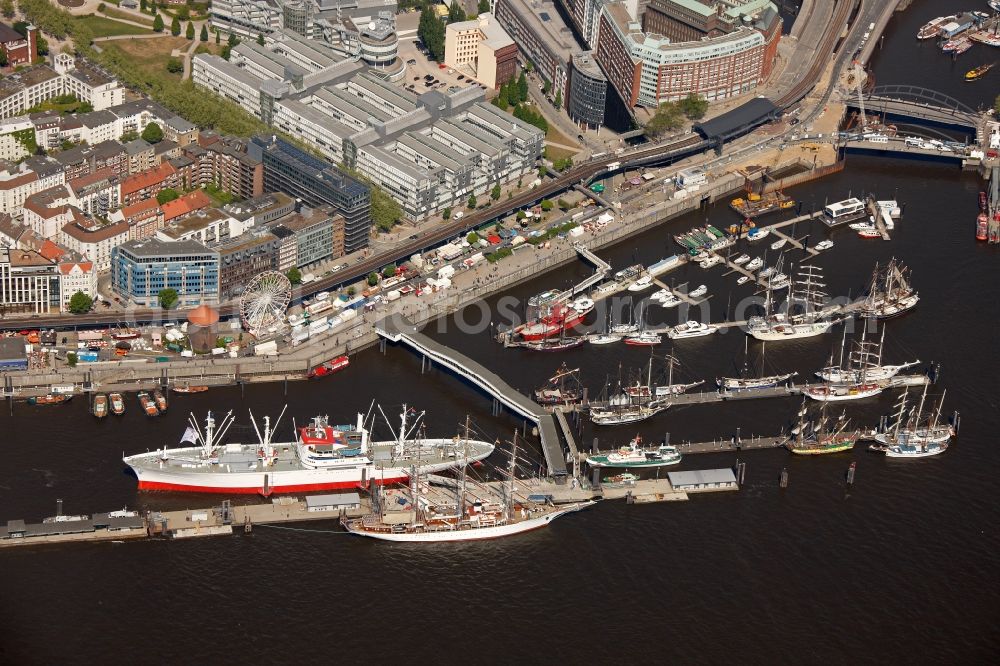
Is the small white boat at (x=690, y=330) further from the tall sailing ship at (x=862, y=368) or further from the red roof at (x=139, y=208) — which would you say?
the red roof at (x=139, y=208)

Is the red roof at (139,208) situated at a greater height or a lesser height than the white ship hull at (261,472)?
greater

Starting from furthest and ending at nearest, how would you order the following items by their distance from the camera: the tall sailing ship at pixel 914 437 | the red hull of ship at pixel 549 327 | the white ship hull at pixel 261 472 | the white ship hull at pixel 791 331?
the white ship hull at pixel 791 331 < the red hull of ship at pixel 549 327 < the tall sailing ship at pixel 914 437 < the white ship hull at pixel 261 472

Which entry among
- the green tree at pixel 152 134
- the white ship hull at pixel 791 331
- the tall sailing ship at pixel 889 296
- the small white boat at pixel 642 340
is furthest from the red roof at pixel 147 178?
the tall sailing ship at pixel 889 296

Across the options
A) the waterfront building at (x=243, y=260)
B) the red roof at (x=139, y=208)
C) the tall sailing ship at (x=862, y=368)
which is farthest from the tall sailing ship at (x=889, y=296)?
the red roof at (x=139, y=208)

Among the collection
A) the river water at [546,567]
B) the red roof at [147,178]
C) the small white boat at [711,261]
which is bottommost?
the river water at [546,567]

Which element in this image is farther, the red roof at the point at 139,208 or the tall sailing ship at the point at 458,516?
the red roof at the point at 139,208

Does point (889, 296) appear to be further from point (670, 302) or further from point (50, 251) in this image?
point (50, 251)

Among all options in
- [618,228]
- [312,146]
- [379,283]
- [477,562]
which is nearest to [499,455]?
[477,562]

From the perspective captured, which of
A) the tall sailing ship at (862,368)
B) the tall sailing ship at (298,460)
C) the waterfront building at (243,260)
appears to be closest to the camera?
the tall sailing ship at (298,460)
